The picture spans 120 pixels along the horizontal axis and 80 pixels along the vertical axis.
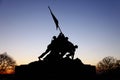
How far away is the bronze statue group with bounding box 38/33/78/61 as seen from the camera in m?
14.3

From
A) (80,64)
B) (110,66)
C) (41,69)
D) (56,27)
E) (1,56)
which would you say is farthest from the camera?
(110,66)

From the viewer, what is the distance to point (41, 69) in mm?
12523

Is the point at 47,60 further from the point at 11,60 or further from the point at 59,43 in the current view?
the point at 11,60

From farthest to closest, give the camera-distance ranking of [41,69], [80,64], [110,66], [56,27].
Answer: [110,66]
[56,27]
[80,64]
[41,69]

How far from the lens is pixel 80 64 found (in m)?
13.8

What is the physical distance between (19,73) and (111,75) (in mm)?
26796

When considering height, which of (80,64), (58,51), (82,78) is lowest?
(82,78)

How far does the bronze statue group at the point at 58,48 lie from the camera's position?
14312 millimetres

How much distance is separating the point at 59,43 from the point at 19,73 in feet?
10.8

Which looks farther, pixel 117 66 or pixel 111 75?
pixel 117 66

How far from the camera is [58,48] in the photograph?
1434 centimetres

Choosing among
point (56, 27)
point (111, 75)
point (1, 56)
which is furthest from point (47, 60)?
point (1, 56)

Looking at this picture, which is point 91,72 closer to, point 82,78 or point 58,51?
point 82,78

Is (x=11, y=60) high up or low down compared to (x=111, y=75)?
up
